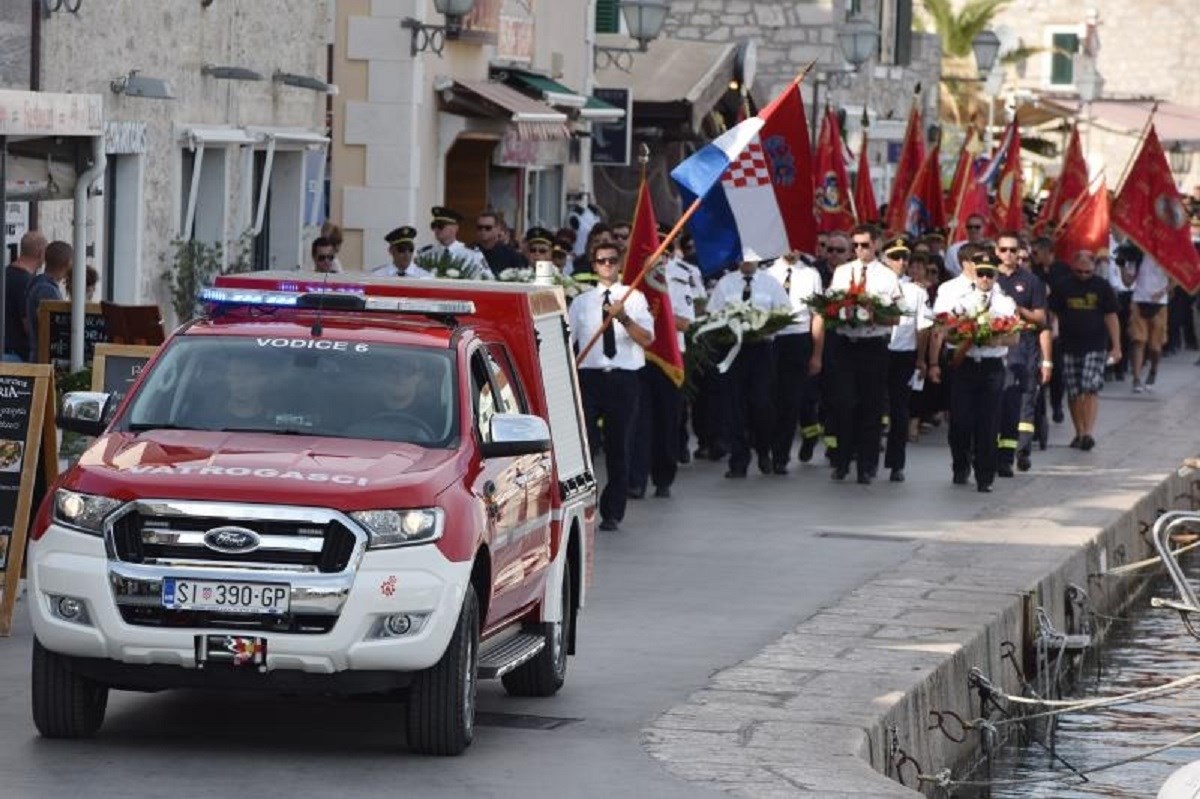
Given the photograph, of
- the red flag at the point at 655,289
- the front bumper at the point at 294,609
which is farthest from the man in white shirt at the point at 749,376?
the front bumper at the point at 294,609

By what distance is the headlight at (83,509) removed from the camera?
10711 millimetres

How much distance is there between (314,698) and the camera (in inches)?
495

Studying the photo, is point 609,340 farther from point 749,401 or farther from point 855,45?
point 855,45

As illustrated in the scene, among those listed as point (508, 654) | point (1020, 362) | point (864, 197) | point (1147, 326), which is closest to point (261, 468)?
point (508, 654)

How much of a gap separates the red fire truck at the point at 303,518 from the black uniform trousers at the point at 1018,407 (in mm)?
12102

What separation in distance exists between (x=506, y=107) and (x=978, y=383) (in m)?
7.37

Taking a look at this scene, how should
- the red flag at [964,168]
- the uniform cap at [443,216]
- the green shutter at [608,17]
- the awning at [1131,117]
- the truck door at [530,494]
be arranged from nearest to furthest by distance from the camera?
the truck door at [530,494]
the uniform cap at [443,216]
the red flag at [964,168]
the green shutter at [608,17]
the awning at [1131,117]

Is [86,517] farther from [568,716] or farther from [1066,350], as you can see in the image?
[1066,350]

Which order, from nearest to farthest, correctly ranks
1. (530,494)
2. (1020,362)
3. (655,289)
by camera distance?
(530,494) → (655,289) → (1020,362)

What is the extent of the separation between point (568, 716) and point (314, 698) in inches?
41.2

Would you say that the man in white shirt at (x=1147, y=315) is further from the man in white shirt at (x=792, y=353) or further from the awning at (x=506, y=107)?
the man in white shirt at (x=792, y=353)

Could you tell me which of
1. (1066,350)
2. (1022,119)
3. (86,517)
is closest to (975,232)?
(1066,350)

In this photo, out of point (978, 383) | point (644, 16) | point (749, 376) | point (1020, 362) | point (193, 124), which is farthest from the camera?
point (644, 16)

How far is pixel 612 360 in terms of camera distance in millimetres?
19844
